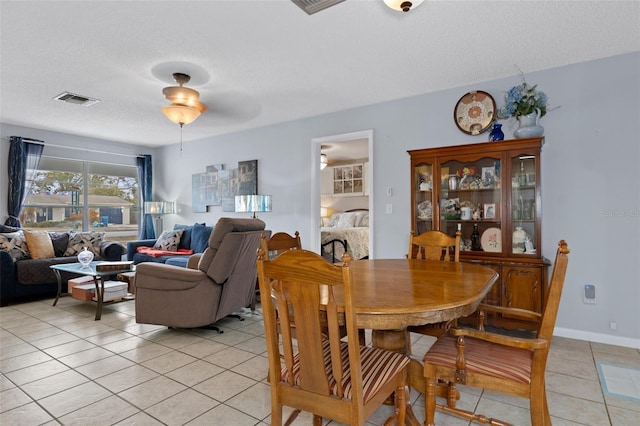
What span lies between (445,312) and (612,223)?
2.70 metres

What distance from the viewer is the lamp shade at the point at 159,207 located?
20.5ft

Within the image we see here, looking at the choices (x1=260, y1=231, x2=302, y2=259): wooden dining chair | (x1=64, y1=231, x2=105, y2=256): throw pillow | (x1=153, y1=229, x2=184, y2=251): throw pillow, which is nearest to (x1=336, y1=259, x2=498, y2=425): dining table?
(x1=260, y1=231, x2=302, y2=259): wooden dining chair

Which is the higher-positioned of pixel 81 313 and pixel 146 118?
pixel 146 118

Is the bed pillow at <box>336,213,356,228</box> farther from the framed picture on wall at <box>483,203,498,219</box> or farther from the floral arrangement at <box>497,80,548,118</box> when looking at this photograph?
the floral arrangement at <box>497,80,548,118</box>

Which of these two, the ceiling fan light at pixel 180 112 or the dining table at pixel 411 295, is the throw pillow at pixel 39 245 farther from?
the dining table at pixel 411 295

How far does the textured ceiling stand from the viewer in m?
2.33

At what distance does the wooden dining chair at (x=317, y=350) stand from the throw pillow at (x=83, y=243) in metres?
4.82

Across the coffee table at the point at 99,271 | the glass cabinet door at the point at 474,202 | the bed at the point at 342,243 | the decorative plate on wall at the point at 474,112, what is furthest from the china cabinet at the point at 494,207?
the coffee table at the point at 99,271

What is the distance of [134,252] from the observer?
18.4 ft

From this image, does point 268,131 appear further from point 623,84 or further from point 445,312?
point 445,312

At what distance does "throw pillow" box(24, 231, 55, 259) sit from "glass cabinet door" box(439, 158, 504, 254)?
509cm

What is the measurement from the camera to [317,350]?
1.23 metres

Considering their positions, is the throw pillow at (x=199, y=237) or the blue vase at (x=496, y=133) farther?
the throw pillow at (x=199, y=237)

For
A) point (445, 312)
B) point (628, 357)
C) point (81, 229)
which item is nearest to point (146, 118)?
point (81, 229)
